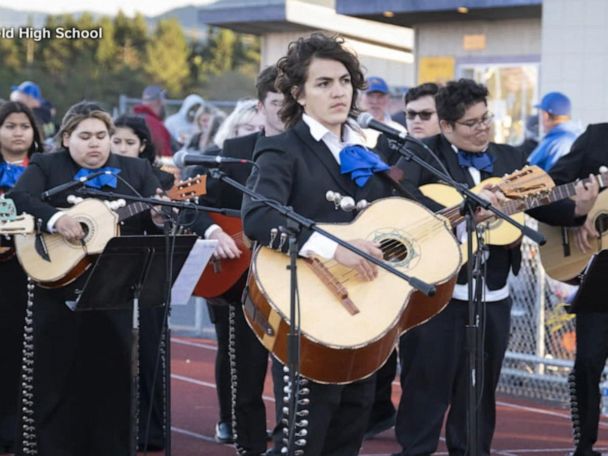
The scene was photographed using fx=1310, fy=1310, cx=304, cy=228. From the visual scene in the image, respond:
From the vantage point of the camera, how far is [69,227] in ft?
22.9

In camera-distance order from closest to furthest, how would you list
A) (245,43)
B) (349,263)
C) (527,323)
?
(349,263)
(527,323)
(245,43)

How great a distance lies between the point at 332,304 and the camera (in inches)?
216

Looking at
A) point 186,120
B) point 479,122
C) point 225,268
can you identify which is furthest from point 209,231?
point 186,120

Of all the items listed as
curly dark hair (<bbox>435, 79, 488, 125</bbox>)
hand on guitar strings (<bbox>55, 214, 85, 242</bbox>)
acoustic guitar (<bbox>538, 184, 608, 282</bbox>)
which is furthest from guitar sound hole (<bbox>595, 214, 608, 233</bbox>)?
hand on guitar strings (<bbox>55, 214, 85, 242</bbox>)

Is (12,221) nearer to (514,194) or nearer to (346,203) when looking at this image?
(346,203)

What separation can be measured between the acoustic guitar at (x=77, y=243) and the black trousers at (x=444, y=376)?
1.51 m

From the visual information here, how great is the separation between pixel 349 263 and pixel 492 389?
222cm

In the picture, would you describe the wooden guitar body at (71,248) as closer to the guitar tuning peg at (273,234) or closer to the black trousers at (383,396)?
the guitar tuning peg at (273,234)

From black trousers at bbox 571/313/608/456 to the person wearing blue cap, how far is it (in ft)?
11.0

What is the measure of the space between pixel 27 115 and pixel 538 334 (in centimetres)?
464

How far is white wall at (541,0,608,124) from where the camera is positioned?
14.1 m

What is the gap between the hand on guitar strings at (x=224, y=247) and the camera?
7.66m

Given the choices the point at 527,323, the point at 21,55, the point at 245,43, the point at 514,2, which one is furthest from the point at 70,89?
the point at 527,323

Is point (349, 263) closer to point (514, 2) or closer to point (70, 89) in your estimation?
point (514, 2)
